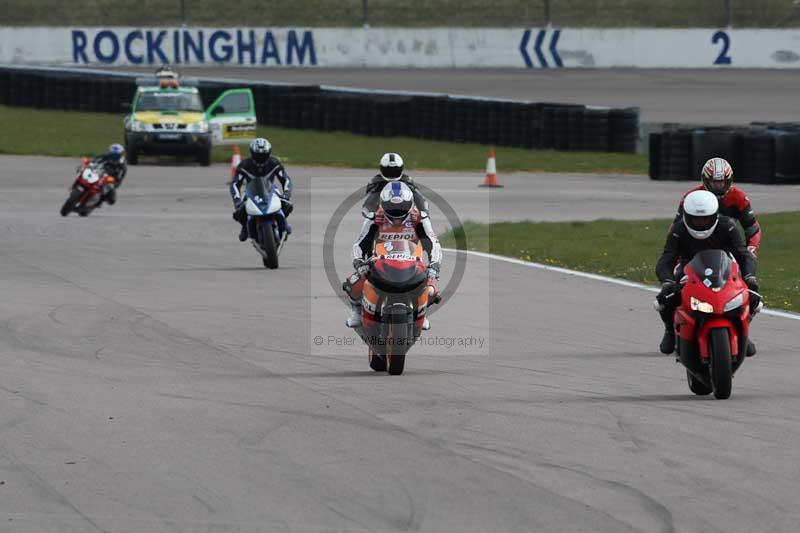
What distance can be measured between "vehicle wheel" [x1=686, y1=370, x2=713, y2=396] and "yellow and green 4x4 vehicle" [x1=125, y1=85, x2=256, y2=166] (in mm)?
25414

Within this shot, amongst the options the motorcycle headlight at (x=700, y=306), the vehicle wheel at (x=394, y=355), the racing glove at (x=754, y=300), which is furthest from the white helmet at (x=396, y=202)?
the racing glove at (x=754, y=300)

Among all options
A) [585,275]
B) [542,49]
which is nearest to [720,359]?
[585,275]

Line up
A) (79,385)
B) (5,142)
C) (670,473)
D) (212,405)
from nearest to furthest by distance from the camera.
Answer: (670,473) → (212,405) → (79,385) → (5,142)

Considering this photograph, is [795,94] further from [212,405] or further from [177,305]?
[212,405]

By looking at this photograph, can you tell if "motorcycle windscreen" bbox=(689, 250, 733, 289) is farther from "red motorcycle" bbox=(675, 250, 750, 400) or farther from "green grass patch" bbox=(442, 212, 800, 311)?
"green grass patch" bbox=(442, 212, 800, 311)

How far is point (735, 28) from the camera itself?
49469mm

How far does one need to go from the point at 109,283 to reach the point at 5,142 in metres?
22.7

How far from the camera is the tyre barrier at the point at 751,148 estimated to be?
27.2 meters

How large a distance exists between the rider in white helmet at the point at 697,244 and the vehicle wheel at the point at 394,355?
5.64ft

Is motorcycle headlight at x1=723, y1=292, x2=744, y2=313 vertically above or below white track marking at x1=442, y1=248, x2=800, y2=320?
above

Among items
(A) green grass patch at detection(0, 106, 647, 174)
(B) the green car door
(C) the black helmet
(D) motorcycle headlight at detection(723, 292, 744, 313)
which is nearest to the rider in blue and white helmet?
(C) the black helmet

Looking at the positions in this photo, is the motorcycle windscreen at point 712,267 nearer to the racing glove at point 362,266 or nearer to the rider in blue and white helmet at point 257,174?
the racing glove at point 362,266

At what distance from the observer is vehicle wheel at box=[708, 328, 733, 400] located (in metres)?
9.49

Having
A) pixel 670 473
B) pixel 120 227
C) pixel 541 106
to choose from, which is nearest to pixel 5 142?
pixel 541 106
